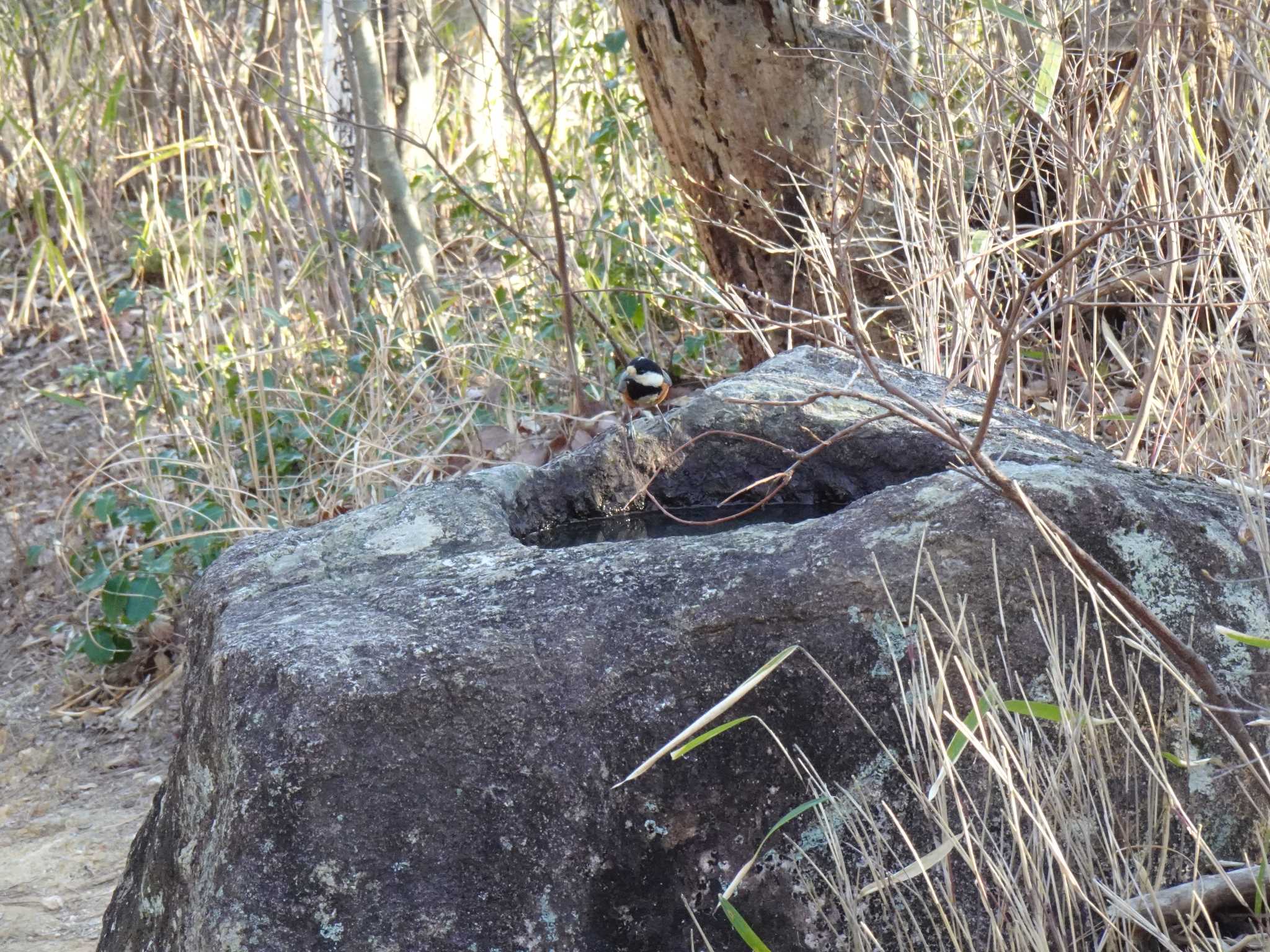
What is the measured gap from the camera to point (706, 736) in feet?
4.61

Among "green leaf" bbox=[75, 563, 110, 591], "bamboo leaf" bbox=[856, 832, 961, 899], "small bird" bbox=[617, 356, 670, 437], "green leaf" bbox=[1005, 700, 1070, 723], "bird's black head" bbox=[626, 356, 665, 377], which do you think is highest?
"green leaf" bbox=[1005, 700, 1070, 723]

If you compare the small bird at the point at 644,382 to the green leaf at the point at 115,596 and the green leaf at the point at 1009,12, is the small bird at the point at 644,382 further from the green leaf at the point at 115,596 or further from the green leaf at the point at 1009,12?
the green leaf at the point at 115,596

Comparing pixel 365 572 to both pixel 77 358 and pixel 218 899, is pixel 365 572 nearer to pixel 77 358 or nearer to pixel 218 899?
pixel 218 899

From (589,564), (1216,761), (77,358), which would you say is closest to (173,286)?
(77,358)

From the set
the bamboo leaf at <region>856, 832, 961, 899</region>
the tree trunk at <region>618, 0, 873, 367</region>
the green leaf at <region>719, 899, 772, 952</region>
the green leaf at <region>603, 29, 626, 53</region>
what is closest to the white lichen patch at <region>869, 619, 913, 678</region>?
the bamboo leaf at <region>856, 832, 961, 899</region>

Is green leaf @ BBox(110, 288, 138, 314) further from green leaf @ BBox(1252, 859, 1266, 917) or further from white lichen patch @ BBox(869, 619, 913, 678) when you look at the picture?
green leaf @ BBox(1252, 859, 1266, 917)

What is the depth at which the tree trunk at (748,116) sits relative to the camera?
3.34 m

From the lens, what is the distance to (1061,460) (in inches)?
70.3

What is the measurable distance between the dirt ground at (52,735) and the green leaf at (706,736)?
6.20ft

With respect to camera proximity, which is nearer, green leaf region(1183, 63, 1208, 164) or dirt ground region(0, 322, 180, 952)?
green leaf region(1183, 63, 1208, 164)

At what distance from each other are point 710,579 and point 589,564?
174 mm

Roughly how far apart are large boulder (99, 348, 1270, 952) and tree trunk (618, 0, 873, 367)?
5.62ft

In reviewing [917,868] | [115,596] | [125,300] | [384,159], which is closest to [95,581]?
[115,596]

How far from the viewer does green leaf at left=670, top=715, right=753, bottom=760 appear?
1.38 meters
